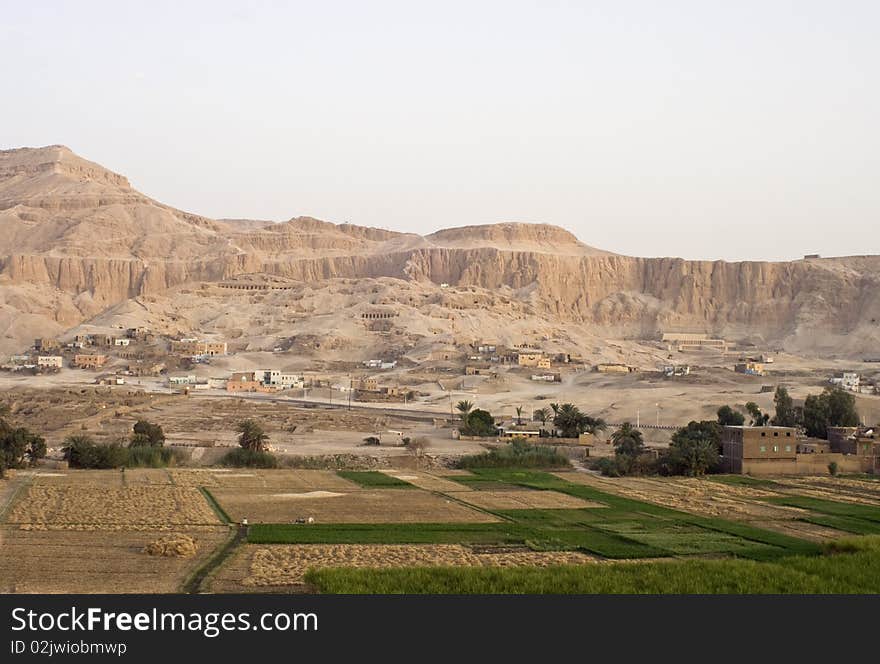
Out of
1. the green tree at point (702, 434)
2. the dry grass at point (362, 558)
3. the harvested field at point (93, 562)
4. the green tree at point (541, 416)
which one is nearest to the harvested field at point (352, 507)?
the harvested field at point (93, 562)

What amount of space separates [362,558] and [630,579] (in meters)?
6.56

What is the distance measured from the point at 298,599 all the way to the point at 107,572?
28.7ft

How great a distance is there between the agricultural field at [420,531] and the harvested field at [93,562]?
0.05m

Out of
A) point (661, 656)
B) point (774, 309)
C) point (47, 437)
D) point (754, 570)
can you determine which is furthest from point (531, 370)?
point (661, 656)

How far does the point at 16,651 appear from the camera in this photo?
11.4 meters

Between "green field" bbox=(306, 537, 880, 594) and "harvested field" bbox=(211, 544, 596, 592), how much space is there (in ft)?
6.96

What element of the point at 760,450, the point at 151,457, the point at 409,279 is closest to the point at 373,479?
the point at 151,457

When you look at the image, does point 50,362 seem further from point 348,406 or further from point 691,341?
point 691,341

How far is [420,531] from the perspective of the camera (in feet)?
86.9

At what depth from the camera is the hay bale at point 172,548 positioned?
73.3ft

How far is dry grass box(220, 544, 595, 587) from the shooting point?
67.7ft

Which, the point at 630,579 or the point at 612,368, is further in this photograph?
the point at 612,368

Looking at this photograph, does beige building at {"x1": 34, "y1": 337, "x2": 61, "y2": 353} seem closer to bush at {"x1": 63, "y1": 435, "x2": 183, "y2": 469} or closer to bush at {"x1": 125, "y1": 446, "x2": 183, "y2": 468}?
bush at {"x1": 63, "y1": 435, "x2": 183, "y2": 469}

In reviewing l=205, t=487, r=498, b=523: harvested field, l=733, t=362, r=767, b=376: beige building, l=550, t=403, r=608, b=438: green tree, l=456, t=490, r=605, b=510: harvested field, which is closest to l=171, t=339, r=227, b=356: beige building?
l=733, t=362, r=767, b=376: beige building
